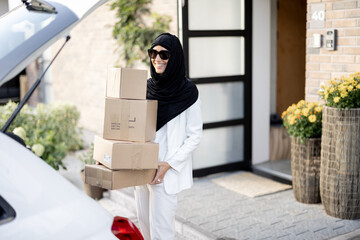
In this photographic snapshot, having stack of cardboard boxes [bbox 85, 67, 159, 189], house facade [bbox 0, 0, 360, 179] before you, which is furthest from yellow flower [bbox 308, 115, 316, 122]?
stack of cardboard boxes [bbox 85, 67, 159, 189]

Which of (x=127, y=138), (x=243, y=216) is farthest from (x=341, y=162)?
(x=127, y=138)

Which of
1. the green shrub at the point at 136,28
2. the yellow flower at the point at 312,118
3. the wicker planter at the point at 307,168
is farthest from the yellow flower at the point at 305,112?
the green shrub at the point at 136,28

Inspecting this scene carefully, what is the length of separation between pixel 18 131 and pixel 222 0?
9.88 feet

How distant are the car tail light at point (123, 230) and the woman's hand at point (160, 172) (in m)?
1.06

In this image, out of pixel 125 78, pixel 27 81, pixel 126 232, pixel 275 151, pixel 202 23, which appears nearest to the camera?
pixel 126 232

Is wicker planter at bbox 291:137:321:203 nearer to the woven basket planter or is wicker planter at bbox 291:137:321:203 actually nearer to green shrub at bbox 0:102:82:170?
the woven basket planter

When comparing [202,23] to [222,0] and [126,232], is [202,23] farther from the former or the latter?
[126,232]

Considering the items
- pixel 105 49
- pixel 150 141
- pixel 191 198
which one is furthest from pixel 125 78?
pixel 105 49

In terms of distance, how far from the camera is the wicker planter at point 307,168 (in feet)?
16.7

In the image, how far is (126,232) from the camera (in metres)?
2.02

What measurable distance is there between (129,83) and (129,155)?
46 centimetres

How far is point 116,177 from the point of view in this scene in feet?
9.80

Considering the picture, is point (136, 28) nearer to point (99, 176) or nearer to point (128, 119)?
point (128, 119)

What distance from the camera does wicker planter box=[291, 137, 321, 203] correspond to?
509 cm
